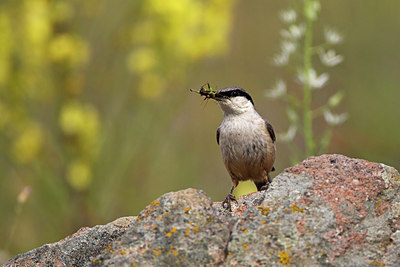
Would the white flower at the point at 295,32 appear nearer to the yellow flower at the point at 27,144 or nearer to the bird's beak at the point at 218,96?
the bird's beak at the point at 218,96

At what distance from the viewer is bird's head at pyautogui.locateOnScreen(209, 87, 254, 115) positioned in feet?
15.0

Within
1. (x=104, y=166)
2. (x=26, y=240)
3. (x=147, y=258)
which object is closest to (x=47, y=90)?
(x=104, y=166)

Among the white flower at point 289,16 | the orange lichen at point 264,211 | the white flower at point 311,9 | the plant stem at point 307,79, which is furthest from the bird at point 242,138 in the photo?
the orange lichen at point 264,211

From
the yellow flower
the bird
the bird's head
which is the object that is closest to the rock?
the bird

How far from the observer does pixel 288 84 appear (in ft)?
28.5

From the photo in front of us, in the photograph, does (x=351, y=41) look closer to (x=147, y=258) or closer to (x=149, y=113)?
(x=149, y=113)

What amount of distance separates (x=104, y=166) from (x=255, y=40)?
11.3 feet

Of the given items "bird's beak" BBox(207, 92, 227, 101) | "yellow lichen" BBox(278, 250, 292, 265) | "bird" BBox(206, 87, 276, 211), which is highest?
"bird's beak" BBox(207, 92, 227, 101)

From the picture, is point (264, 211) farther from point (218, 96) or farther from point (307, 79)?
point (307, 79)

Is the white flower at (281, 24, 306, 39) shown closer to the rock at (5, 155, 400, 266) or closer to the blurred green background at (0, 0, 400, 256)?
the blurred green background at (0, 0, 400, 256)

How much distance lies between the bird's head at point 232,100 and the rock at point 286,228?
139 cm

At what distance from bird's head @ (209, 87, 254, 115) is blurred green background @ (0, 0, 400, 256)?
2.31 metres

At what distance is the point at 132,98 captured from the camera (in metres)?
7.28

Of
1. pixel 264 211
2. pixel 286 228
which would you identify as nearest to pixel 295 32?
pixel 264 211
